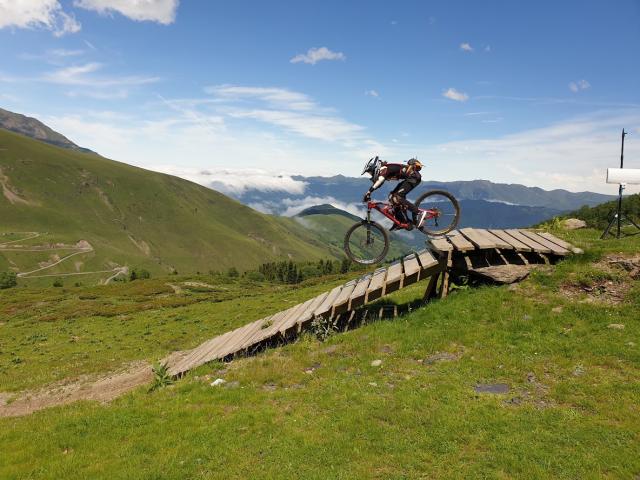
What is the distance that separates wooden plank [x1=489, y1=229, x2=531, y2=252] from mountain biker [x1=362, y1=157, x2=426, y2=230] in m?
4.37

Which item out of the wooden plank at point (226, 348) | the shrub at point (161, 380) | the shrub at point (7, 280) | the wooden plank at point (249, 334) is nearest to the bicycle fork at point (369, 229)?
the wooden plank at point (249, 334)

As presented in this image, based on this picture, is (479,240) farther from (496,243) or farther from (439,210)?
(439,210)

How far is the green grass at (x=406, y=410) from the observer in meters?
8.82

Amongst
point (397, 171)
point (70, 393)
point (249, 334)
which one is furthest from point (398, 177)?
point (70, 393)

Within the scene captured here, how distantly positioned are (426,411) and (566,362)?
195 inches

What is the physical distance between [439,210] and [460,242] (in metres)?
2.01

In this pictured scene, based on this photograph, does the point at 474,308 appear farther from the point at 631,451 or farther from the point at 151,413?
the point at 151,413

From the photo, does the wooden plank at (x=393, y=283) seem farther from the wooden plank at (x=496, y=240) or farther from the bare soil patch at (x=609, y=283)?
the bare soil patch at (x=609, y=283)

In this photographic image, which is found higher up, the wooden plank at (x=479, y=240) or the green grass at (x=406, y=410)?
the wooden plank at (x=479, y=240)

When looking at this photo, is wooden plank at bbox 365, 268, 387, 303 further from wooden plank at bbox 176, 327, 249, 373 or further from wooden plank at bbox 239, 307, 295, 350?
wooden plank at bbox 176, 327, 249, 373

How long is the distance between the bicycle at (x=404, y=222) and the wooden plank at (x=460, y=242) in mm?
415

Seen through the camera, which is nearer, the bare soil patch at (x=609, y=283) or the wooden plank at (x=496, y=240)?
the bare soil patch at (x=609, y=283)

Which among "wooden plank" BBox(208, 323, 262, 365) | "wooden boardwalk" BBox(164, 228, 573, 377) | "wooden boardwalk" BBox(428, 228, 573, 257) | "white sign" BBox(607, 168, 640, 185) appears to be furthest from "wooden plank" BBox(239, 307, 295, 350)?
"white sign" BBox(607, 168, 640, 185)

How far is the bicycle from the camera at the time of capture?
17656 mm
